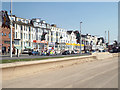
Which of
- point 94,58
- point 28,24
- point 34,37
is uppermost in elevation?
point 28,24

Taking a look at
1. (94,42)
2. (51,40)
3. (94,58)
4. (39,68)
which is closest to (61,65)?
(39,68)

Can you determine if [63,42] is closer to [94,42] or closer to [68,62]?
[94,42]

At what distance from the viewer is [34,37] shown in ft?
234

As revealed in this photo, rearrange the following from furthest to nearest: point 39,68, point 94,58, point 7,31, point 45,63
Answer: point 7,31, point 94,58, point 45,63, point 39,68

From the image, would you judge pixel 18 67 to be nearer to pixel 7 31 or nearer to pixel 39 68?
pixel 39 68

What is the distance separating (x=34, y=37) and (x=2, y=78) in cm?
6120

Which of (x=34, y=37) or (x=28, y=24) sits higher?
(x=28, y=24)

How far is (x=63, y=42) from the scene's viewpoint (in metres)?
91.6

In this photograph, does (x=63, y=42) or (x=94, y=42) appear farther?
(x=94, y=42)

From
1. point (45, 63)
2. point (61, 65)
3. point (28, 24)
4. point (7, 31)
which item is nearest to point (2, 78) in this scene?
point (45, 63)

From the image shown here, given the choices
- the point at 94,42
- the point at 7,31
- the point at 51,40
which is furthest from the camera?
the point at 94,42

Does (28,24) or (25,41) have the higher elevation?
(28,24)

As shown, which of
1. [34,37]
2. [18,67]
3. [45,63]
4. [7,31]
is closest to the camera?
[18,67]

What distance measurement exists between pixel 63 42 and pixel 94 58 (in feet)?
198
